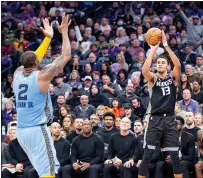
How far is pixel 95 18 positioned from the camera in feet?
81.5

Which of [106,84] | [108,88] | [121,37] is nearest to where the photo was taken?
[108,88]

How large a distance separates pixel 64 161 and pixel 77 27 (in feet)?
29.8

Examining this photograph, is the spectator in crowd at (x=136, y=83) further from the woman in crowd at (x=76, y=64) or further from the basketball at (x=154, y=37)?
the basketball at (x=154, y=37)

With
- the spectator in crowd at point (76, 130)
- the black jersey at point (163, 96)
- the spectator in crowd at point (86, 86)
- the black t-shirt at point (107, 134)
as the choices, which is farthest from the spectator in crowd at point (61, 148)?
the spectator in crowd at point (86, 86)

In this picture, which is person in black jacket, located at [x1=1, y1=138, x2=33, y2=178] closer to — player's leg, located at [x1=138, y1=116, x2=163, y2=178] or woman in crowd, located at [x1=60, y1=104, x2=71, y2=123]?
woman in crowd, located at [x1=60, y1=104, x2=71, y2=123]

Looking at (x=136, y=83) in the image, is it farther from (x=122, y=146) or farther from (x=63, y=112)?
(x=122, y=146)

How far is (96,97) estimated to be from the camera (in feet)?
59.1

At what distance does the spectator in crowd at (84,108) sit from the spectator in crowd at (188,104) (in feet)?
6.95

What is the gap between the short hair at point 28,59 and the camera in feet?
32.4

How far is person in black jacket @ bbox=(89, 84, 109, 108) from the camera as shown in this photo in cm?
1794

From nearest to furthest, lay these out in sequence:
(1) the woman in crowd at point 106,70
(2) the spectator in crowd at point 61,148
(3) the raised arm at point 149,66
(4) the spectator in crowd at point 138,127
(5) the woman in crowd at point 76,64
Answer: (3) the raised arm at point 149,66, (2) the spectator in crowd at point 61,148, (4) the spectator in crowd at point 138,127, (1) the woman in crowd at point 106,70, (5) the woman in crowd at point 76,64

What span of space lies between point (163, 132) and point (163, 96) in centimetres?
56

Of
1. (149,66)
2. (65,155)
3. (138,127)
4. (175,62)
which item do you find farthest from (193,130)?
(149,66)

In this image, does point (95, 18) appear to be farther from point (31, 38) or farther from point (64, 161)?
point (64, 161)
